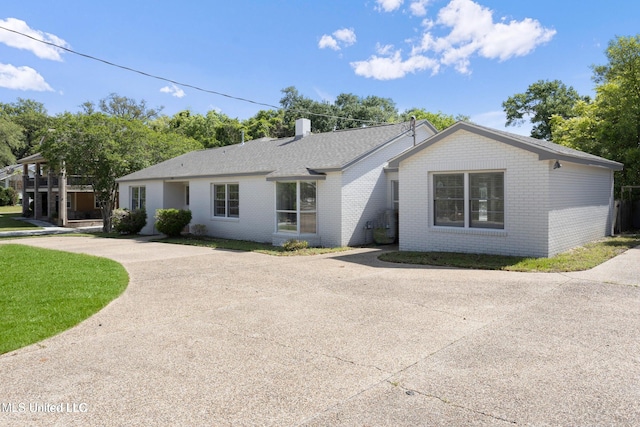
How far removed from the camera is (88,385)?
3805 mm

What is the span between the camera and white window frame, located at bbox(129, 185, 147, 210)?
22453 mm

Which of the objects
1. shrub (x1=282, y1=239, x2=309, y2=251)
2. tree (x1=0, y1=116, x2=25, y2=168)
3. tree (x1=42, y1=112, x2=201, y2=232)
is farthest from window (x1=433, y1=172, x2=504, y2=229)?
tree (x1=0, y1=116, x2=25, y2=168)

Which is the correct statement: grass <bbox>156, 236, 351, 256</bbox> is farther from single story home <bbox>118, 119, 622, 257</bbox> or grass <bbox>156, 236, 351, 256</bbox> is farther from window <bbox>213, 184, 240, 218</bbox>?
window <bbox>213, 184, 240, 218</bbox>

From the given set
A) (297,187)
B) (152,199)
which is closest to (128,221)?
(152,199)

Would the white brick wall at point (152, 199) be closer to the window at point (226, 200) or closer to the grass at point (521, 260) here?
the window at point (226, 200)

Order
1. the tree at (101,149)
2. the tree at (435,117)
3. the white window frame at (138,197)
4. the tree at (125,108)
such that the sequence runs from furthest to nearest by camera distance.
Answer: the tree at (125,108) < the tree at (435,117) < the white window frame at (138,197) < the tree at (101,149)

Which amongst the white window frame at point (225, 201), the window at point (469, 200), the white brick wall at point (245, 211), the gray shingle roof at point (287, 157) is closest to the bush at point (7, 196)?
the gray shingle roof at point (287, 157)

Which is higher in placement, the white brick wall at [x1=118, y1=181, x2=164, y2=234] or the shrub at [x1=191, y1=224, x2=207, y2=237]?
the white brick wall at [x1=118, y1=181, x2=164, y2=234]

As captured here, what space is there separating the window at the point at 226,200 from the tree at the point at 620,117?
62.9ft

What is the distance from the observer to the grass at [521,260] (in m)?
9.45

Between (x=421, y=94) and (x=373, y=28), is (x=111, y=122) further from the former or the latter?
(x=421, y=94)

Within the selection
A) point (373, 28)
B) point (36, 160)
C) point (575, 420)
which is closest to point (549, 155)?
point (575, 420)

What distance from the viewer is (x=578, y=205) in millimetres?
12586

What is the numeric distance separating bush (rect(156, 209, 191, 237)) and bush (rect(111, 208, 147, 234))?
2.93 metres
